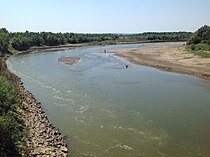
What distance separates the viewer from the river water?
85.8ft

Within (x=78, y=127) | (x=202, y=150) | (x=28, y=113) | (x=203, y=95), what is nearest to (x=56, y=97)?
(x=28, y=113)

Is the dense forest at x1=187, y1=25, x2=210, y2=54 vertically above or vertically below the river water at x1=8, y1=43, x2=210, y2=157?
above

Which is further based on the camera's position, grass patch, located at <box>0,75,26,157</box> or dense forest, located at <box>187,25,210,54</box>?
dense forest, located at <box>187,25,210,54</box>

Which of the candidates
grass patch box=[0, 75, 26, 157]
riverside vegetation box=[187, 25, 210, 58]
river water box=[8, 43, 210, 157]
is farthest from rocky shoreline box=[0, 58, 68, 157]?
riverside vegetation box=[187, 25, 210, 58]

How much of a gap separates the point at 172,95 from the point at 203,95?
14.1ft

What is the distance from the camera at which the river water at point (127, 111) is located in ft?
85.8

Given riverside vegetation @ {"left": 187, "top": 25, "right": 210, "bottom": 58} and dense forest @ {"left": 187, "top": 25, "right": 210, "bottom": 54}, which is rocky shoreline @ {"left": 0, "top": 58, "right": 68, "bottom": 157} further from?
dense forest @ {"left": 187, "top": 25, "right": 210, "bottom": 54}

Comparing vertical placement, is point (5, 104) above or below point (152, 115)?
above

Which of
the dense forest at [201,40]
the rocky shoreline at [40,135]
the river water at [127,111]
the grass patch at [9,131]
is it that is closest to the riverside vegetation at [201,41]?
the dense forest at [201,40]

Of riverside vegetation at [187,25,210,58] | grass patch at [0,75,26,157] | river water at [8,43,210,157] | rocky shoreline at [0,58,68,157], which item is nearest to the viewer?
grass patch at [0,75,26,157]

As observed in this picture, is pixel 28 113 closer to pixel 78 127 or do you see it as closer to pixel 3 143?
pixel 78 127

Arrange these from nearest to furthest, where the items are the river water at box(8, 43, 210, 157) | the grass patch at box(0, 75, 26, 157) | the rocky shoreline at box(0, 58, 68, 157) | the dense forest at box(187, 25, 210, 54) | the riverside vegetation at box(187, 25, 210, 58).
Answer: the grass patch at box(0, 75, 26, 157)
the rocky shoreline at box(0, 58, 68, 157)
the river water at box(8, 43, 210, 157)
the riverside vegetation at box(187, 25, 210, 58)
the dense forest at box(187, 25, 210, 54)

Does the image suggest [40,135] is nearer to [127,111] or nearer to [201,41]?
[127,111]

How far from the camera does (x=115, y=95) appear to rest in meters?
43.0
